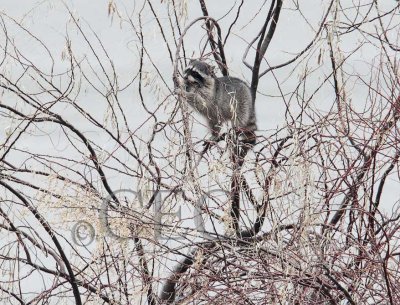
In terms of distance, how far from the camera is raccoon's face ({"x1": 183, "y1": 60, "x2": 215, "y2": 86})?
3490 mm

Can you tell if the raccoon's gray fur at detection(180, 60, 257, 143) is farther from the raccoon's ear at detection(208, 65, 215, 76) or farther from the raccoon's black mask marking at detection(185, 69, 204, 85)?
the raccoon's ear at detection(208, 65, 215, 76)

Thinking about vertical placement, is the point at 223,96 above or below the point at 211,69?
above

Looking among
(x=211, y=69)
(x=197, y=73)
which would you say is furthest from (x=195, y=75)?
(x=211, y=69)

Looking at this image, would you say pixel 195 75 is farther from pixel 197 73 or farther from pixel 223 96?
pixel 223 96

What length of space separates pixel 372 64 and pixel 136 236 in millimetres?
898

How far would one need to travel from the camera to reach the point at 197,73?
3635 mm

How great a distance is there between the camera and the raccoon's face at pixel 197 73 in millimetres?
3490

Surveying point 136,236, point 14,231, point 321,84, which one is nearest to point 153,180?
point 136,236

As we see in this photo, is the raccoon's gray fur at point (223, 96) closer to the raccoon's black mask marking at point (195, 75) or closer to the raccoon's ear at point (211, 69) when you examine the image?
the raccoon's black mask marking at point (195, 75)

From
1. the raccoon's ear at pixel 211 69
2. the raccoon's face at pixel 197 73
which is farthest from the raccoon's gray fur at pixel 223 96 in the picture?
the raccoon's ear at pixel 211 69

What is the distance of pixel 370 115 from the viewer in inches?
116

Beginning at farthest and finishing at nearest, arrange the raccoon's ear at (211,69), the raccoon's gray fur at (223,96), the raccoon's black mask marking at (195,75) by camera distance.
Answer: the raccoon's gray fur at (223,96) → the raccoon's black mask marking at (195,75) → the raccoon's ear at (211,69)

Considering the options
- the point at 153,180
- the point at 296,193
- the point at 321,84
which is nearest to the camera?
the point at 296,193

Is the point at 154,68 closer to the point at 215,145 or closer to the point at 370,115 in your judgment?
the point at 215,145
